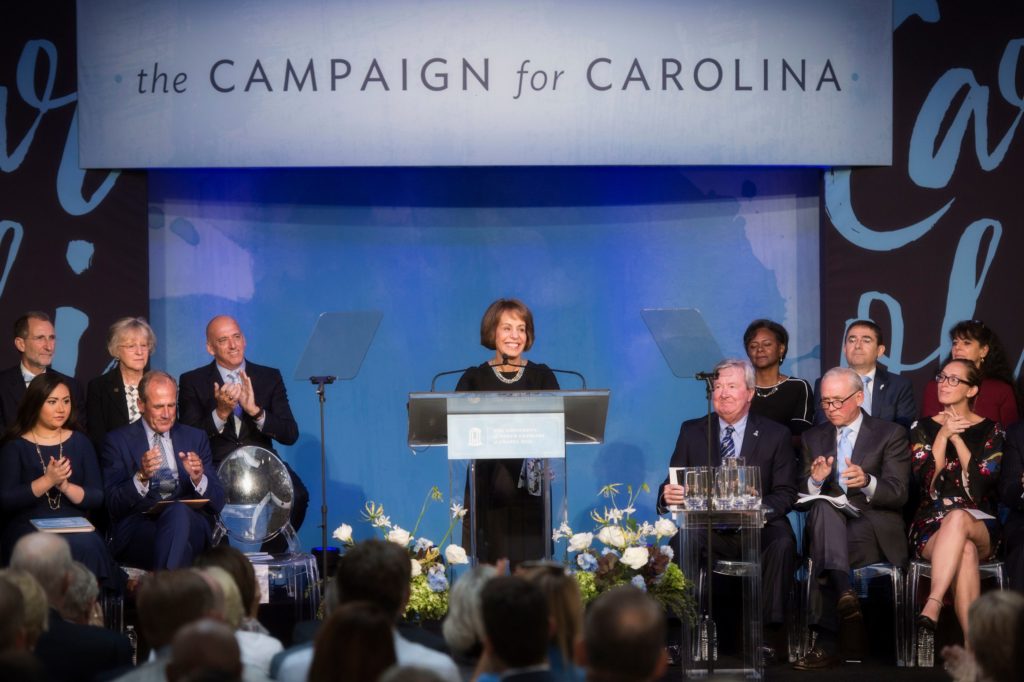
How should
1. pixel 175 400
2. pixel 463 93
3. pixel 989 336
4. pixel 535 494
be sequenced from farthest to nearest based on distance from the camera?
pixel 463 93 < pixel 989 336 < pixel 175 400 < pixel 535 494

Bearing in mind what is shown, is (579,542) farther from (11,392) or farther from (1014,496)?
(11,392)

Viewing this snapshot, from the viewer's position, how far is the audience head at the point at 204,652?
112 inches

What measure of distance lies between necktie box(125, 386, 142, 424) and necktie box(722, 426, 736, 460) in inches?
109

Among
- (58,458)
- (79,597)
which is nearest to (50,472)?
(58,458)

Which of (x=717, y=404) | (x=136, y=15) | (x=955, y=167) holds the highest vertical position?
(x=136, y=15)

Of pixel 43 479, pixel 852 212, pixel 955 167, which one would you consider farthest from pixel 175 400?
pixel 955 167

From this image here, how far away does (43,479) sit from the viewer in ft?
19.4

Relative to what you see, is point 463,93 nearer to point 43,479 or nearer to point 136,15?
point 136,15

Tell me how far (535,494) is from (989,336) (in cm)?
282

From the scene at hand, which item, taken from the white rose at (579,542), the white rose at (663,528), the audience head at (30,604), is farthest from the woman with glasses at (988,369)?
the audience head at (30,604)

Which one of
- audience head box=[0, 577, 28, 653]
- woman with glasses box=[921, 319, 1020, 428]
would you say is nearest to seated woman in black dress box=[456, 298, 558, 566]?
audience head box=[0, 577, 28, 653]

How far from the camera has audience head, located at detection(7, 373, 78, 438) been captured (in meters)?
6.10

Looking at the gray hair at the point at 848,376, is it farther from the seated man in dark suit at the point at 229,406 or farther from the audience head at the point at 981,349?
the seated man in dark suit at the point at 229,406

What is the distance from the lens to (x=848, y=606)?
6.04m
